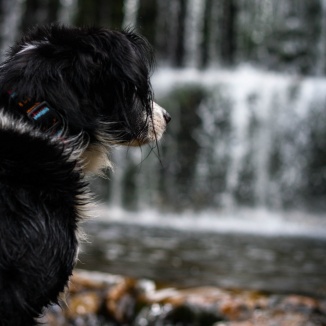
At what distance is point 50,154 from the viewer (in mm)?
2432

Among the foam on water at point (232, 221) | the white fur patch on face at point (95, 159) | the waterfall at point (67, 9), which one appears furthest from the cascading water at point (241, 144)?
the white fur patch on face at point (95, 159)

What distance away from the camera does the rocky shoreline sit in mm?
4641

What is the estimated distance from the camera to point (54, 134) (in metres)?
2.47

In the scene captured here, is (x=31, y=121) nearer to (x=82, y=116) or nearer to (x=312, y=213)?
(x=82, y=116)

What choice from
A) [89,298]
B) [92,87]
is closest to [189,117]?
[89,298]

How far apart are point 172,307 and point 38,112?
107 inches

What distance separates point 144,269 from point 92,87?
4.25 meters

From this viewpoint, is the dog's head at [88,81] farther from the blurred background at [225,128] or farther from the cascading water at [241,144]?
the cascading water at [241,144]

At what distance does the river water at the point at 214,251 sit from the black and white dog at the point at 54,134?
10.1ft

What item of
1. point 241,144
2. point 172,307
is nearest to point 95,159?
point 172,307

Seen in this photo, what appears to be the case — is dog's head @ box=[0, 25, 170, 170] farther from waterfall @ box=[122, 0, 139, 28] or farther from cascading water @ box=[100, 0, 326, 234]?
waterfall @ box=[122, 0, 139, 28]

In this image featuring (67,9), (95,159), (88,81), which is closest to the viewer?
(88,81)

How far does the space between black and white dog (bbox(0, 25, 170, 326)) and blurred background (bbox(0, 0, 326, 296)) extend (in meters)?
6.54

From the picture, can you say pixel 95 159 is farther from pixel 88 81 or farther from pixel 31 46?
pixel 31 46
